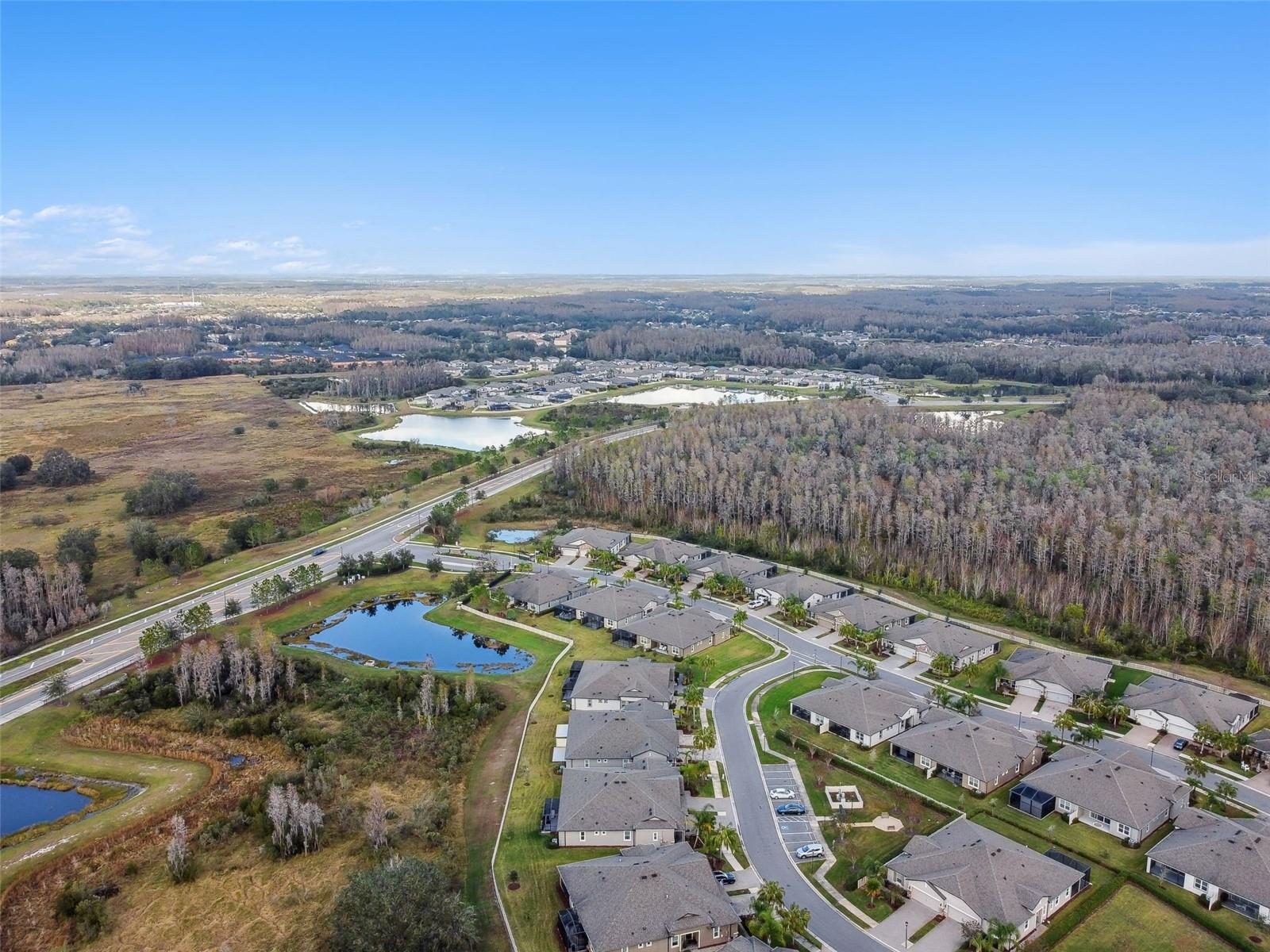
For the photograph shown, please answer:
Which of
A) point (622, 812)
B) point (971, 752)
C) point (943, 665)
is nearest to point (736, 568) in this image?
point (943, 665)

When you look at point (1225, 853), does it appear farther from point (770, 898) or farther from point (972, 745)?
point (770, 898)

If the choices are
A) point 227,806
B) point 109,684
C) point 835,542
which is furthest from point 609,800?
point 835,542

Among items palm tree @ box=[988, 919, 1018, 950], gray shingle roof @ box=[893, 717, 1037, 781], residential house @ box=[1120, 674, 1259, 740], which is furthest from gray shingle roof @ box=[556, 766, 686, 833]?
residential house @ box=[1120, 674, 1259, 740]

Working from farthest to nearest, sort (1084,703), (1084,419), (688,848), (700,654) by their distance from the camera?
(1084,419)
(700,654)
(1084,703)
(688,848)

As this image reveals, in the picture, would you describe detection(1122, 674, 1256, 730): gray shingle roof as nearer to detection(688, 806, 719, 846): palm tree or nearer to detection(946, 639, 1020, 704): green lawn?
detection(946, 639, 1020, 704): green lawn

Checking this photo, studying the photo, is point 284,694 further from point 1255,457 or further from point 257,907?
point 1255,457

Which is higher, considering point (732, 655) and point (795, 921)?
point (795, 921)
